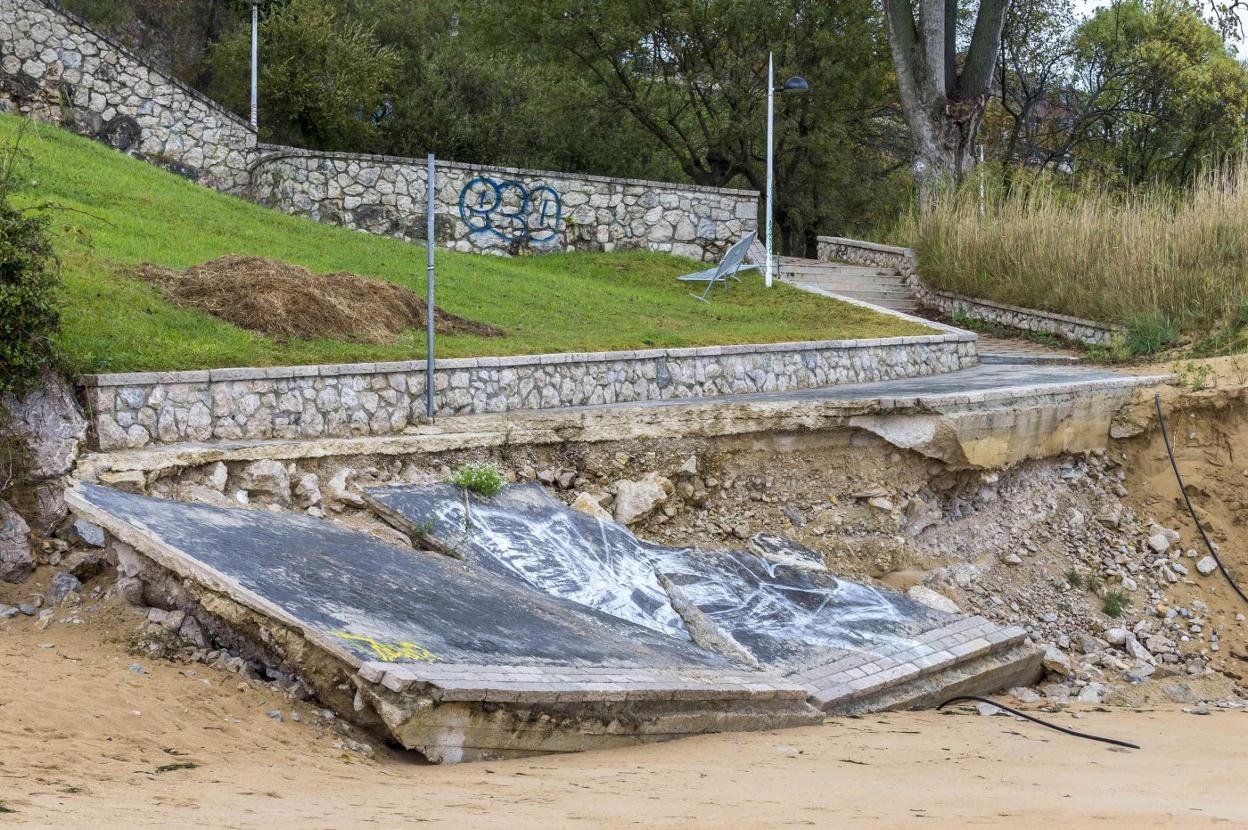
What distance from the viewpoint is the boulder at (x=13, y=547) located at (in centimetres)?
830

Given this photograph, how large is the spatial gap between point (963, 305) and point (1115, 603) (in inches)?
360

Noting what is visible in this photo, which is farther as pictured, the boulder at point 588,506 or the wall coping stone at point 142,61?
the wall coping stone at point 142,61

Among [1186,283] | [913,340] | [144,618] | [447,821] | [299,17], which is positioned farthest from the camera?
[299,17]

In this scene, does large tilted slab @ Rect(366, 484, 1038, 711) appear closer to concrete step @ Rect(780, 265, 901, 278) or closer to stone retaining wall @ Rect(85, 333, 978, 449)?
stone retaining wall @ Rect(85, 333, 978, 449)

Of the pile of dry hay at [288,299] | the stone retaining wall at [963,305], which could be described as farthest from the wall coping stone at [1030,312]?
the pile of dry hay at [288,299]

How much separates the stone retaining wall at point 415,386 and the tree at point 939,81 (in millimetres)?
8999

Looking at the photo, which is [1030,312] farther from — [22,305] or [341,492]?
[22,305]

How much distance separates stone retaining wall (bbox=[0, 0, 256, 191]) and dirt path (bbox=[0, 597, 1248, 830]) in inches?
554

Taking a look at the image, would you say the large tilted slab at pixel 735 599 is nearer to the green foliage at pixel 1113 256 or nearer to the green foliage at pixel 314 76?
the green foliage at pixel 1113 256

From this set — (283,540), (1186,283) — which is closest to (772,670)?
(283,540)

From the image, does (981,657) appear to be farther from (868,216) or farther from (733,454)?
(868,216)

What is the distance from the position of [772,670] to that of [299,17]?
58.8ft

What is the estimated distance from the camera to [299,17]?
914 inches

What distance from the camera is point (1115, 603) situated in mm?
13195
